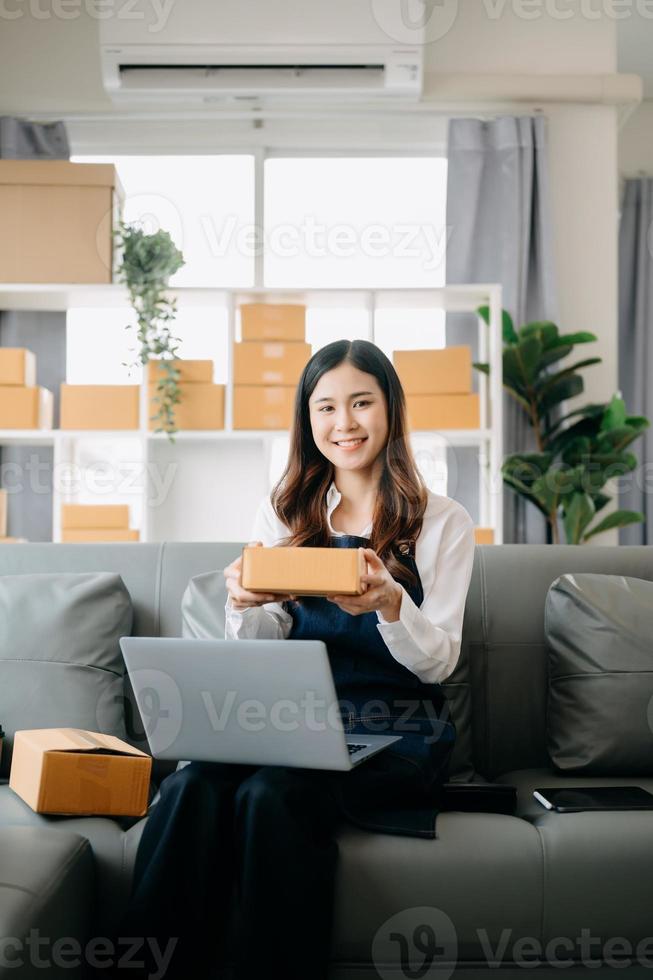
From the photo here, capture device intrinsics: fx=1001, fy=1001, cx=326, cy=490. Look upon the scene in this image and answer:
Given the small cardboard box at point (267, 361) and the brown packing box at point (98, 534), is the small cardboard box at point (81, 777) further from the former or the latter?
the small cardboard box at point (267, 361)

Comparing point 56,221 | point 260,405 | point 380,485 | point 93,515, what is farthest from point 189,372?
point 380,485

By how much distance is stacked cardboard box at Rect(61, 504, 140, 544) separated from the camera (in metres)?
3.25

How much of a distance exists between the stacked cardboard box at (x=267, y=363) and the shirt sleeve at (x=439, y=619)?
171 centimetres

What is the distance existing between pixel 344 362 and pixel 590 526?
2.28 m

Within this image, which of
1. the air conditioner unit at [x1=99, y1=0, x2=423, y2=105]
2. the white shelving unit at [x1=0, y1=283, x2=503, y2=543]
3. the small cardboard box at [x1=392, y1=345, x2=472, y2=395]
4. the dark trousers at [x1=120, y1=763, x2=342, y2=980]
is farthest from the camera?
the air conditioner unit at [x1=99, y1=0, x2=423, y2=105]

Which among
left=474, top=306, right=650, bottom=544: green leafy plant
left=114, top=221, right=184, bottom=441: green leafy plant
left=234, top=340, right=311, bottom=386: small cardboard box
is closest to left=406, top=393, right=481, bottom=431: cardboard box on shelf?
left=474, top=306, right=650, bottom=544: green leafy plant

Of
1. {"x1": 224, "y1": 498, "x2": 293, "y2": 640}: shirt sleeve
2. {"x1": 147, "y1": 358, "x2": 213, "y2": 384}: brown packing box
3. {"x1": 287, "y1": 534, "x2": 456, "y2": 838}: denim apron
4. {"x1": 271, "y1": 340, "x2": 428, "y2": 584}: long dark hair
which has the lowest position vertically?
{"x1": 287, "y1": 534, "x2": 456, "y2": 838}: denim apron

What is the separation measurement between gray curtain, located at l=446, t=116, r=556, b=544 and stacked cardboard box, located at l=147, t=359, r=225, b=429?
96cm

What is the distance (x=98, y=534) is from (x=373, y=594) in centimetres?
204

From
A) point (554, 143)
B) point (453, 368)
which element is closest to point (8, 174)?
point (453, 368)

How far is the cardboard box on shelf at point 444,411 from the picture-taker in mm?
3273

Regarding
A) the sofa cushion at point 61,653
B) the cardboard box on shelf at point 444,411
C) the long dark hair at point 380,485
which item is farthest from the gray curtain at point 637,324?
the sofa cushion at point 61,653

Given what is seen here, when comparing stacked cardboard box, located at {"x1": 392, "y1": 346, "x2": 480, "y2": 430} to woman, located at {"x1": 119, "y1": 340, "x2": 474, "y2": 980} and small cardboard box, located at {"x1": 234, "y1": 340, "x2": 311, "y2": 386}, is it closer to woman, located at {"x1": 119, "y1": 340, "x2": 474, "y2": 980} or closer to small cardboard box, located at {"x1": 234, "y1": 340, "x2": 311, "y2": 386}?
small cardboard box, located at {"x1": 234, "y1": 340, "x2": 311, "y2": 386}

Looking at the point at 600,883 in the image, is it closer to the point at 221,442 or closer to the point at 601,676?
the point at 601,676
